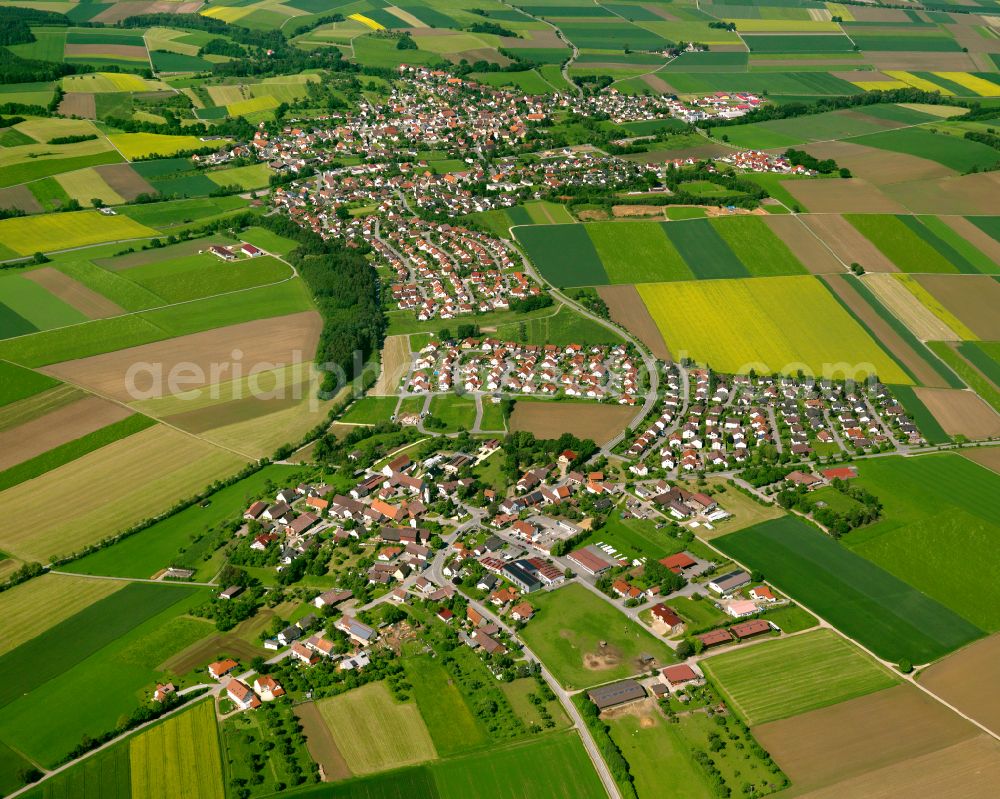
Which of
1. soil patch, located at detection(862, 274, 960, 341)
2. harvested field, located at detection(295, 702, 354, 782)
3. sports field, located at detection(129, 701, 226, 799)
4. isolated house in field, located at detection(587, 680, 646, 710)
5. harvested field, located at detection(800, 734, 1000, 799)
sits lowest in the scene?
sports field, located at detection(129, 701, 226, 799)

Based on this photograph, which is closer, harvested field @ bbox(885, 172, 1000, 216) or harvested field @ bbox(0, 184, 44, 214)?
harvested field @ bbox(0, 184, 44, 214)

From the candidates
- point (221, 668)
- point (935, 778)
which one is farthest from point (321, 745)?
point (935, 778)

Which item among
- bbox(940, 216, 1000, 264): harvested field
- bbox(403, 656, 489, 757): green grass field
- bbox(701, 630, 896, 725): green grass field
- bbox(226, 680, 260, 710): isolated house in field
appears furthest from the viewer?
bbox(940, 216, 1000, 264): harvested field

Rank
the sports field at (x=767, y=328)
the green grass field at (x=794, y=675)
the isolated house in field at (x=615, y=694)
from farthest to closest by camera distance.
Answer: the sports field at (x=767, y=328) → the isolated house in field at (x=615, y=694) → the green grass field at (x=794, y=675)

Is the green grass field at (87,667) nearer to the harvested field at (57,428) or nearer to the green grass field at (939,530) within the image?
the harvested field at (57,428)

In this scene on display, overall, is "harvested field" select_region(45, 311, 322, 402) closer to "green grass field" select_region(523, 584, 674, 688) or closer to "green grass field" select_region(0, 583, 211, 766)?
"green grass field" select_region(0, 583, 211, 766)

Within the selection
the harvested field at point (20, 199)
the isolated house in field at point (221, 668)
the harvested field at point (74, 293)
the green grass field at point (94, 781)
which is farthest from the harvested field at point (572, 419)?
the harvested field at point (20, 199)

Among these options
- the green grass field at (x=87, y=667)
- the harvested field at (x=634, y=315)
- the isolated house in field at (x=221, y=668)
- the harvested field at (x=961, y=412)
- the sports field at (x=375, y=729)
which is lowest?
the green grass field at (x=87, y=667)

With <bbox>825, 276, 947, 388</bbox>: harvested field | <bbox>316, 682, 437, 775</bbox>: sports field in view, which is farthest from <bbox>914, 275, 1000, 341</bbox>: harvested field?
<bbox>316, 682, 437, 775</bbox>: sports field
